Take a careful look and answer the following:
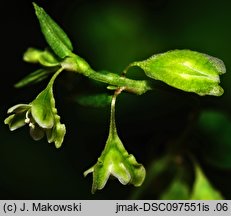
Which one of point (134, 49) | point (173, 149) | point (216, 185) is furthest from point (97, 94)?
point (134, 49)

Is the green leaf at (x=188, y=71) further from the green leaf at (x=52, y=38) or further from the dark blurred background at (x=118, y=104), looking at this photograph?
the dark blurred background at (x=118, y=104)

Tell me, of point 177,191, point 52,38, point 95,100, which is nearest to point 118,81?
point 95,100

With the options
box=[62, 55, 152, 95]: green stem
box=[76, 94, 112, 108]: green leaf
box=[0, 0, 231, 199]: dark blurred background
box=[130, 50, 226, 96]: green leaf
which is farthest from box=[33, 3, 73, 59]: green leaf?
box=[0, 0, 231, 199]: dark blurred background

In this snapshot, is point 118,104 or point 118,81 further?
point 118,104

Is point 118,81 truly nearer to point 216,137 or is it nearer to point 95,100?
point 95,100

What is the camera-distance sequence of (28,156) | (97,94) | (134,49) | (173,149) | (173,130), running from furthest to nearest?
1. (134,49)
2. (28,156)
3. (173,130)
4. (173,149)
5. (97,94)

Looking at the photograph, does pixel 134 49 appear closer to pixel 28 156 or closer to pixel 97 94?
pixel 28 156
